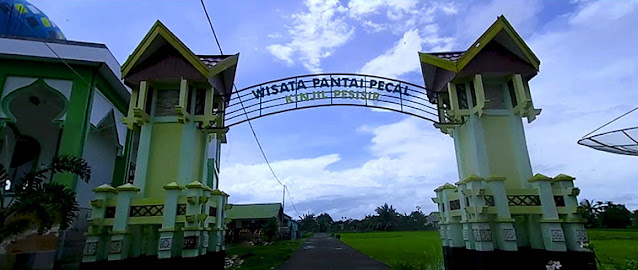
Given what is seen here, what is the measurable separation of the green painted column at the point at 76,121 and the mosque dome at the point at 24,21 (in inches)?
105

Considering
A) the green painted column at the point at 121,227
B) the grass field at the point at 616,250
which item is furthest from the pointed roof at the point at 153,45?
the grass field at the point at 616,250

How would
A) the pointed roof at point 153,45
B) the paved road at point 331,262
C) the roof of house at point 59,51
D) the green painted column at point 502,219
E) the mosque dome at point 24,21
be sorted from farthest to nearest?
the paved road at point 331,262 < the mosque dome at point 24,21 < the roof of house at point 59,51 < the pointed roof at point 153,45 < the green painted column at point 502,219

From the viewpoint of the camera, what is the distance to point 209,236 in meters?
7.16

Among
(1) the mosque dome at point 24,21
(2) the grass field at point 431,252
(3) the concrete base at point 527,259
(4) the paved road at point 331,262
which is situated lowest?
(4) the paved road at point 331,262

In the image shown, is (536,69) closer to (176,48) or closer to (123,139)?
(176,48)

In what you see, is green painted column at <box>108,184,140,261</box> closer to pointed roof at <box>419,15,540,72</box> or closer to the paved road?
the paved road

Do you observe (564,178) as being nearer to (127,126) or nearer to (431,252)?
(127,126)

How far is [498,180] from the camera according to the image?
6.44 m

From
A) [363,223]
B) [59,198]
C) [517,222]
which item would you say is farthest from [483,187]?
[363,223]

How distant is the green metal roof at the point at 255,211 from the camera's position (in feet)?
118

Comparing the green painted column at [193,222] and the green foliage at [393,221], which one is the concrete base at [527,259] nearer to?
the green painted column at [193,222]

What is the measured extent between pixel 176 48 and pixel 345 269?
770 cm

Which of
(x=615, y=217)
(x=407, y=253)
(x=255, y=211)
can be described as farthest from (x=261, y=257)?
(x=615, y=217)

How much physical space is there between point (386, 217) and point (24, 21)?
64540mm
